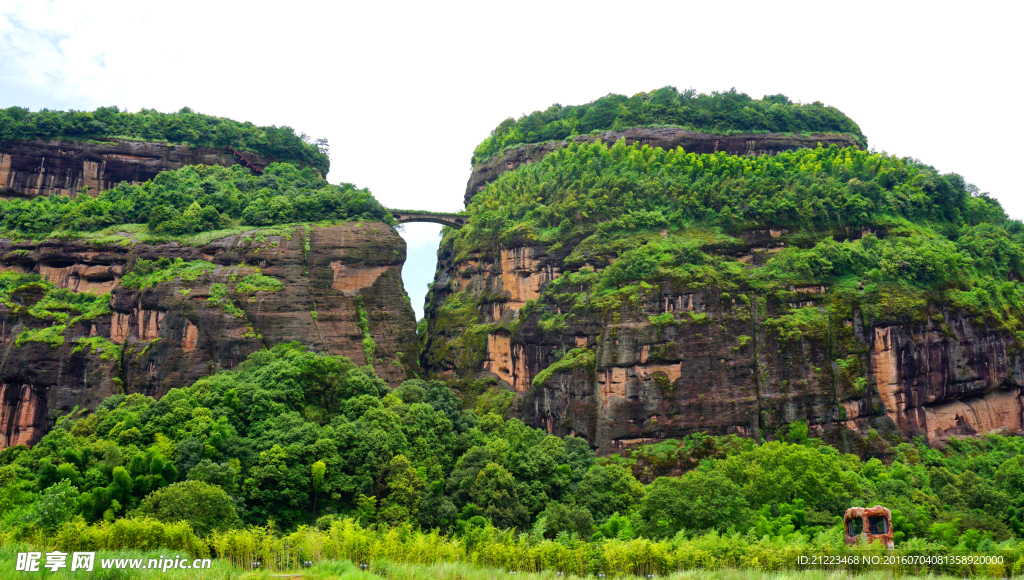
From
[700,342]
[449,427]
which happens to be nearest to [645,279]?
[700,342]

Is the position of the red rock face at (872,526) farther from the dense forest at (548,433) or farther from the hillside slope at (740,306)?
the hillside slope at (740,306)

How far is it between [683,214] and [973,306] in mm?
17942

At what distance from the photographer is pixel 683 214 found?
52.1 meters

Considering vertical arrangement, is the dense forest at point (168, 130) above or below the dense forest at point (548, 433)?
above

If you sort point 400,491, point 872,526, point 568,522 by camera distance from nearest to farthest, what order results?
1. point 872,526
2. point 568,522
3. point 400,491

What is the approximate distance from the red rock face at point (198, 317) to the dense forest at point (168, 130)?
13.6 metres

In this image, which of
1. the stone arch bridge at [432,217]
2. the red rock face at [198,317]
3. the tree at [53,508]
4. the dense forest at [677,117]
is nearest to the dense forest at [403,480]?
the tree at [53,508]

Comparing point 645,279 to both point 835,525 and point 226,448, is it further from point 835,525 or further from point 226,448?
point 226,448

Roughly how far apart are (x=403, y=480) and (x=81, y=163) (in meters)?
41.0

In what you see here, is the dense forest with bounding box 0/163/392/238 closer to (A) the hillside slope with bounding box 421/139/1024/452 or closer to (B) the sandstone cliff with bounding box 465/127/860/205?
(A) the hillside slope with bounding box 421/139/1024/452

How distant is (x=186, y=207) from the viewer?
2025 inches

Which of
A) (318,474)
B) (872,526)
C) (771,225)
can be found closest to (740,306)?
(771,225)

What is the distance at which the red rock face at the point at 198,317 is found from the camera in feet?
139

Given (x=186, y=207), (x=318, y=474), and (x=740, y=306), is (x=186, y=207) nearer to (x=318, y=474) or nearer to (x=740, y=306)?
(x=318, y=474)
